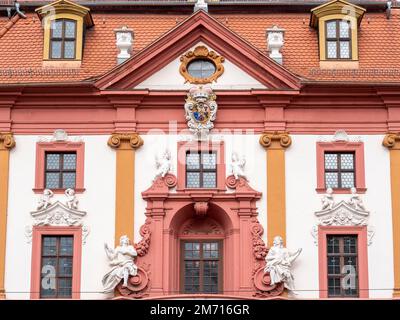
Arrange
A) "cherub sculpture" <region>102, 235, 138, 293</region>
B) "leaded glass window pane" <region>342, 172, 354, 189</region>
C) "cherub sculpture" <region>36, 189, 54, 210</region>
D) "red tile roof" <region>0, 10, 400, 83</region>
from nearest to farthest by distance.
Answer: "cherub sculpture" <region>102, 235, 138, 293</region> < "cherub sculpture" <region>36, 189, 54, 210</region> < "leaded glass window pane" <region>342, 172, 354, 189</region> < "red tile roof" <region>0, 10, 400, 83</region>

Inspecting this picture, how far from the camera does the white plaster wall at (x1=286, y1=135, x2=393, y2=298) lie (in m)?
40.9

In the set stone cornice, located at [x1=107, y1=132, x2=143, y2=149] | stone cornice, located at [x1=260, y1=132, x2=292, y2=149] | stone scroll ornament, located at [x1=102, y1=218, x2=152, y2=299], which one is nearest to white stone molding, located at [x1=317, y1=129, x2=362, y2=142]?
stone cornice, located at [x1=260, y1=132, x2=292, y2=149]

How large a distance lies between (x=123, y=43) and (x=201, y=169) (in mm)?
5527

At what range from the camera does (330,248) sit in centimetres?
4144

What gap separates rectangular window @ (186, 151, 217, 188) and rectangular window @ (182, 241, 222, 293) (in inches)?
85.1

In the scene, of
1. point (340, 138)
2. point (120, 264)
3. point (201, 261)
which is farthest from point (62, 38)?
point (340, 138)

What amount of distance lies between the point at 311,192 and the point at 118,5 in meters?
10.9

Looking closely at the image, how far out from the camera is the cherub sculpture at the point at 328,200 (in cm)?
4153

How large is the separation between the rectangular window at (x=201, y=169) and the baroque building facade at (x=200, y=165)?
79mm

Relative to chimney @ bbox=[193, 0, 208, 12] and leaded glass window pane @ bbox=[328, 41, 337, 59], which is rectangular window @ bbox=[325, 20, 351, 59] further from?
chimney @ bbox=[193, 0, 208, 12]

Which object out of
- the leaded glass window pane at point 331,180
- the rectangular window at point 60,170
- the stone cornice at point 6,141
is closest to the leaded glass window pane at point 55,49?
the stone cornice at point 6,141

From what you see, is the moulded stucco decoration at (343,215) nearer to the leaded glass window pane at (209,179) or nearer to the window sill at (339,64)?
the leaded glass window pane at (209,179)
